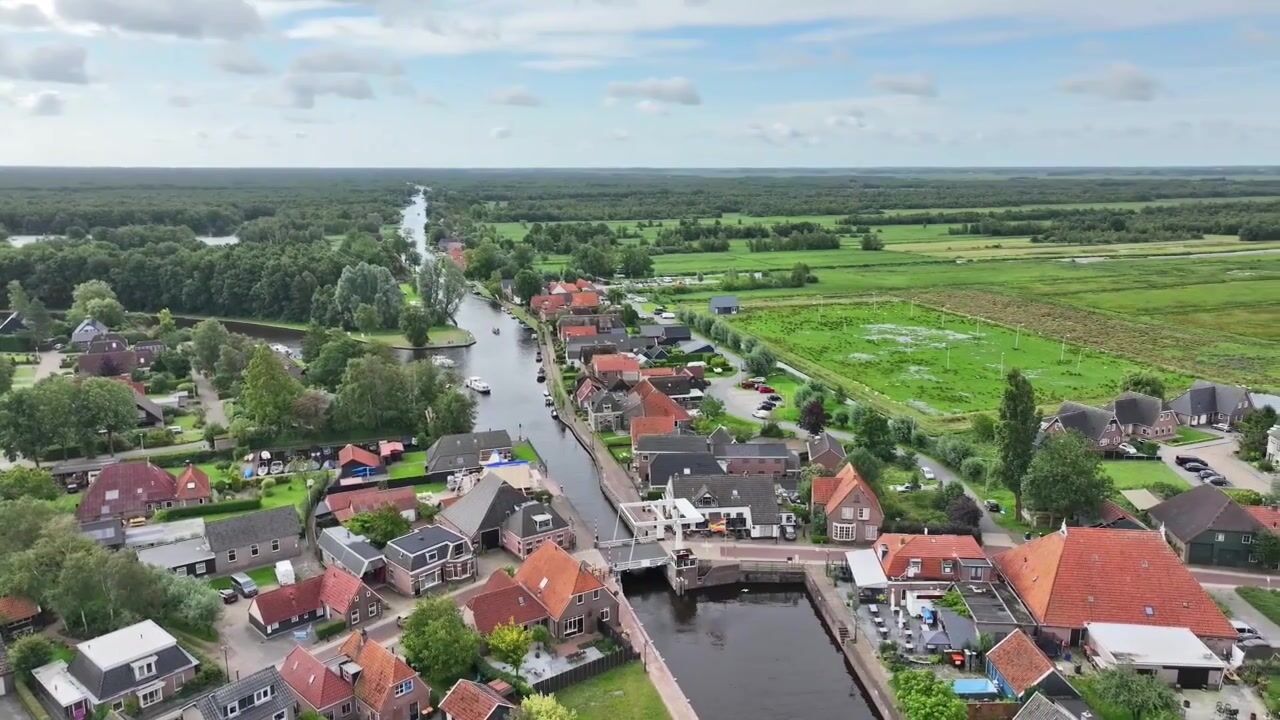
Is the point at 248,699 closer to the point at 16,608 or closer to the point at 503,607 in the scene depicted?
the point at 503,607

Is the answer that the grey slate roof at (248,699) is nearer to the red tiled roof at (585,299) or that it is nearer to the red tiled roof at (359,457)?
the red tiled roof at (359,457)

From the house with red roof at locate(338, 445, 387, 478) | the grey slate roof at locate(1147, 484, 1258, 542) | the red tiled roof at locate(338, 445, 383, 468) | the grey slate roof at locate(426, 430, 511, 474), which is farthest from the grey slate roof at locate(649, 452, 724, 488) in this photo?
the grey slate roof at locate(1147, 484, 1258, 542)

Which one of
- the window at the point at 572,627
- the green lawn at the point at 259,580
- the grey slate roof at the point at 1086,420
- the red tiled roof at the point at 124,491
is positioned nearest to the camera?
the window at the point at 572,627

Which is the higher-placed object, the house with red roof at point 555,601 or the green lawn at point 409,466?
the house with red roof at point 555,601

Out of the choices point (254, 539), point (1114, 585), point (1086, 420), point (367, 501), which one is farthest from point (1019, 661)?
point (254, 539)

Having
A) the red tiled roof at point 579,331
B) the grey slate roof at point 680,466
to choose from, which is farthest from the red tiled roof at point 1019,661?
the red tiled roof at point 579,331

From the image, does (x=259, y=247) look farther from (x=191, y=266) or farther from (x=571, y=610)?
(x=571, y=610)
